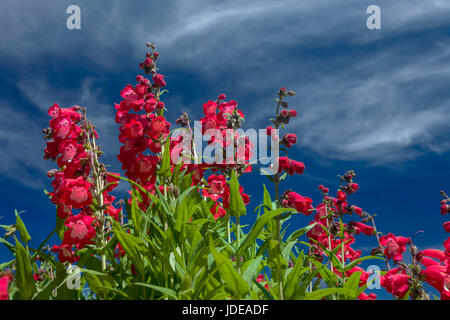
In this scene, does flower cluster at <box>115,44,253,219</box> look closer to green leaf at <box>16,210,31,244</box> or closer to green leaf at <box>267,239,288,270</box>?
green leaf at <box>267,239,288,270</box>

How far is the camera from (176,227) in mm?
3092

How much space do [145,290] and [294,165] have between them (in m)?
1.51

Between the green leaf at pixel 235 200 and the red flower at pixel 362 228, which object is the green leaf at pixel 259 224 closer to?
the green leaf at pixel 235 200

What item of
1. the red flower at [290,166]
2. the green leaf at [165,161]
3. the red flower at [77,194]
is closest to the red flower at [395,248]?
the red flower at [290,166]

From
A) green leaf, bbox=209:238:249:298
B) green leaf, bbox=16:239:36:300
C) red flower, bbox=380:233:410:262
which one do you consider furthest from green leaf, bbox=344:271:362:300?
green leaf, bbox=16:239:36:300

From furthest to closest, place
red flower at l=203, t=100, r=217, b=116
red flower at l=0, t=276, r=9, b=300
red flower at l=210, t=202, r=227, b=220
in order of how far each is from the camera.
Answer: red flower at l=210, t=202, r=227, b=220 → red flower at l=203, t=100, r=217, b=116 → red flower at l=0, t=276, r=9, b=300

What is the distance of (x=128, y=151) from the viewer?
12.4 feet

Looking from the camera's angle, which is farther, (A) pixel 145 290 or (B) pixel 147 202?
(B) pixel 147 202

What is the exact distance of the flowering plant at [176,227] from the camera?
285cm

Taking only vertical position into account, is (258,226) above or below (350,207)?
below

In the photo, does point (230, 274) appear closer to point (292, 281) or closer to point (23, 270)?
point (292, 281)

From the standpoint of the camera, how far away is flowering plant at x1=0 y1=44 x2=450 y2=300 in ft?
9.34
